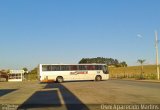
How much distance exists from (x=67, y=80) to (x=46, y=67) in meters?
4.58

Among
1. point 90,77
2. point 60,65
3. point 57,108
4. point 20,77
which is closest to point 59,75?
point 60,65

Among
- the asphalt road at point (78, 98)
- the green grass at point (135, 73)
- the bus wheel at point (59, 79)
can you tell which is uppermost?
the green grass at point (135, 73)

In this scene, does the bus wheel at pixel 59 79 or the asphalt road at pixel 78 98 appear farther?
the bus wheel at pixel 59 79

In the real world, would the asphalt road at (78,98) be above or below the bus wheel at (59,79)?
below

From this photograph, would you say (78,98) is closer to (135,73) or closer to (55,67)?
(55,67)

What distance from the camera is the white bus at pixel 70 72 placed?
170 ft

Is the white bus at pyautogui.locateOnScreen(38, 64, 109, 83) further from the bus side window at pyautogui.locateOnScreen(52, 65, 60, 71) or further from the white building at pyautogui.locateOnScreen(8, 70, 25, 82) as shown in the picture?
the white building at pyautogui.locateOnScreen(8, 70, 25, 82)

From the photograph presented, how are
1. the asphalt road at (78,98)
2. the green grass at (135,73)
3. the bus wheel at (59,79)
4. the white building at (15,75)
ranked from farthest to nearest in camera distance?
1. the white building at (15,75)
2. the green grass at (135,73)
3. the bus wheel at (59,79)
4. the asphalt road at (78,98)

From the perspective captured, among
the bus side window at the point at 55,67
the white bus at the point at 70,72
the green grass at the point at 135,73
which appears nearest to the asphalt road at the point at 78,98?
the white bus at the point at 70,72

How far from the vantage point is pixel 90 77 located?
182ft

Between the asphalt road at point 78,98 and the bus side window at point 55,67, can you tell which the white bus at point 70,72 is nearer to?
the bus side window at point 55,67

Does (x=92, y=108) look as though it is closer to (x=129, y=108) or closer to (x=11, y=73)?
(x=129, y=108)

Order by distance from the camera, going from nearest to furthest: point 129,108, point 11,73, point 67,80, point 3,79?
point 129,108
point 67,80
point 11,73
point 3,79

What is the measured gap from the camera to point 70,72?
53875mm
